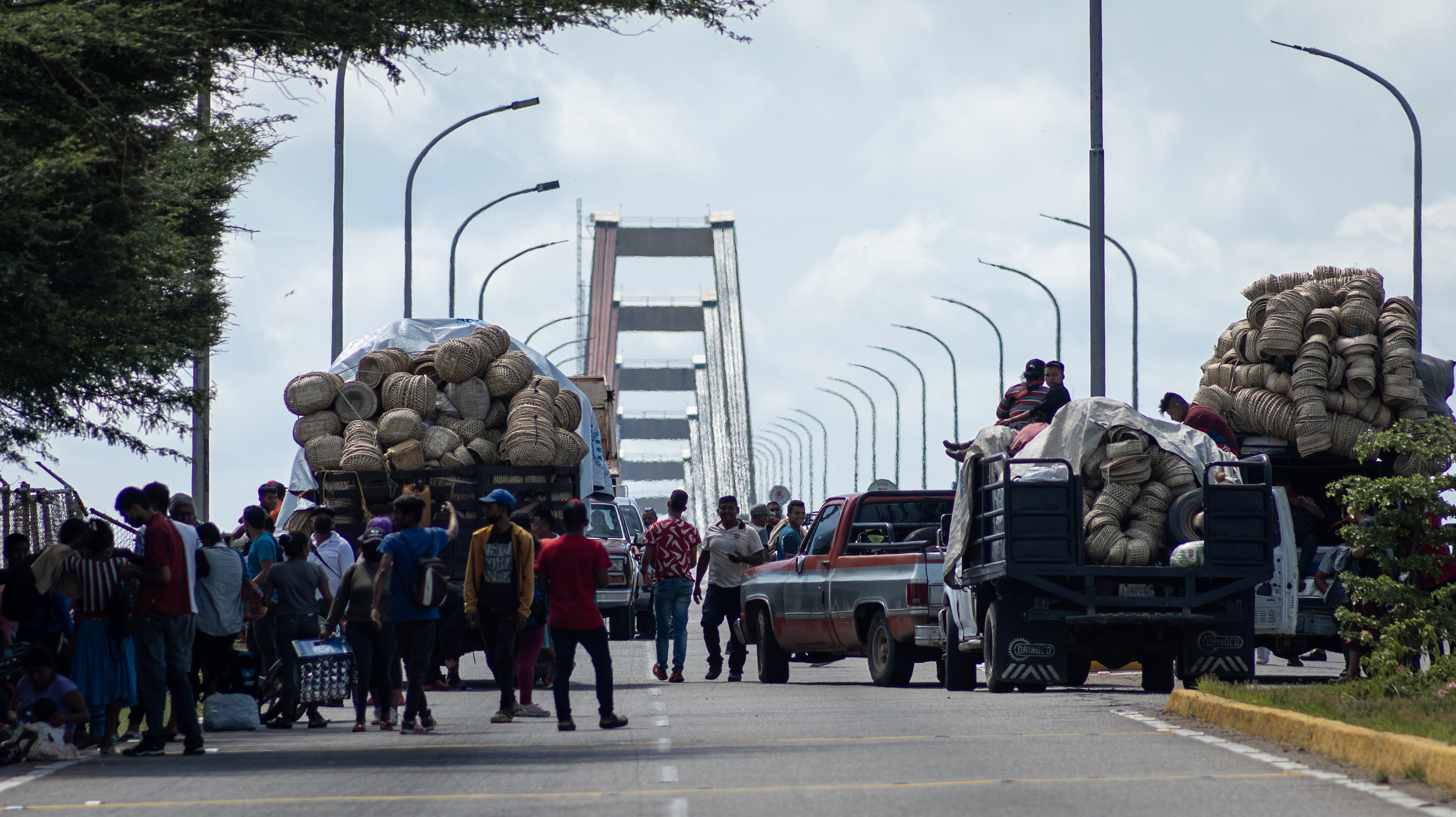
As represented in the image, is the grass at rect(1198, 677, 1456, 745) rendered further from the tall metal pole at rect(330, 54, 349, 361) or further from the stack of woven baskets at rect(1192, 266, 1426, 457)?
the tall metal pole at rect(330, 54, 349, 361)

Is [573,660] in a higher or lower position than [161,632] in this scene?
lower

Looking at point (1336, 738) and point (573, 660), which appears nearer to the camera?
point (1336, 738)

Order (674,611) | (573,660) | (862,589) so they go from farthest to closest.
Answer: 1. (674,611)
2. (862,589)
3. (573,660)

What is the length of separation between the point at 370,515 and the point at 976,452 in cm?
582

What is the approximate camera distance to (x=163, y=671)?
12977mm

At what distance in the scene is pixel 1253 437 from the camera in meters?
20.2

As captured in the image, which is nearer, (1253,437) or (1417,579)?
(1417,579)

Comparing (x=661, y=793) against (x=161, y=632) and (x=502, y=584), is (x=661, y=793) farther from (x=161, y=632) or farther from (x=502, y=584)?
(x=502, y=584)

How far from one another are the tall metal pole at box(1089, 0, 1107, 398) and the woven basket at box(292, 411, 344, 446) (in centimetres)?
801

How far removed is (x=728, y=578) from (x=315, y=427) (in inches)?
170

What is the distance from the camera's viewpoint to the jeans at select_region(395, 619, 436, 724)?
14.2 metres

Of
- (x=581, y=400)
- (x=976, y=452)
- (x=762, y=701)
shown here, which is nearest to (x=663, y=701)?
(x=762, y=701)

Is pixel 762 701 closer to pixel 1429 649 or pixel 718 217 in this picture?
pixel 1429 649

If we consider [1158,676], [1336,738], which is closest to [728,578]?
[1158,676]
